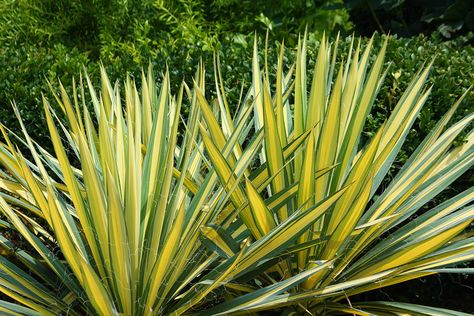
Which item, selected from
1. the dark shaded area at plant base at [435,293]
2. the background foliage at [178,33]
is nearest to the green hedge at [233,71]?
the background foliage at [178,33]

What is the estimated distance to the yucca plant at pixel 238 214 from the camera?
261 cm

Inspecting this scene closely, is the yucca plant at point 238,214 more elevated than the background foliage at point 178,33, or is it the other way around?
the background foliage at point 178,33

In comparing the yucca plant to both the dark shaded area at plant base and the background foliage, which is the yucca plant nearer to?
the dark shaded area at plant base

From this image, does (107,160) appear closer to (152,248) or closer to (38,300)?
(152,248)

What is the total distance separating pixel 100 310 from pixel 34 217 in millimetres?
1541

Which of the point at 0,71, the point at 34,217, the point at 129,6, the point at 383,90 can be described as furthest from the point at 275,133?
the point at 129,6

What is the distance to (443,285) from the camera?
12.5 feet

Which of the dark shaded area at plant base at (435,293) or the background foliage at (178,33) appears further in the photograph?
the background foliage at (178,33)

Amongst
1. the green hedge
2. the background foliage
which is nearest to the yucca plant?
the green hedge

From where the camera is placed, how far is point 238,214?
2945 millimetres

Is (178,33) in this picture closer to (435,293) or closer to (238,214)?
(435,293)

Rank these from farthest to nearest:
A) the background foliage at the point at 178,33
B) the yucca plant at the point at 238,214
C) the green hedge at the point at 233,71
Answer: the background foliage at the point at 178,33, the green hedge at the point at 233,71, the yucca plant at the point at 238,214

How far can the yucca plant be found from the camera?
261 cm

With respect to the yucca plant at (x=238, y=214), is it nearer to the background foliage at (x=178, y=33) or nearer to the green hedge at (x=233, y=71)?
the green hedge at (x=233, y=71)
